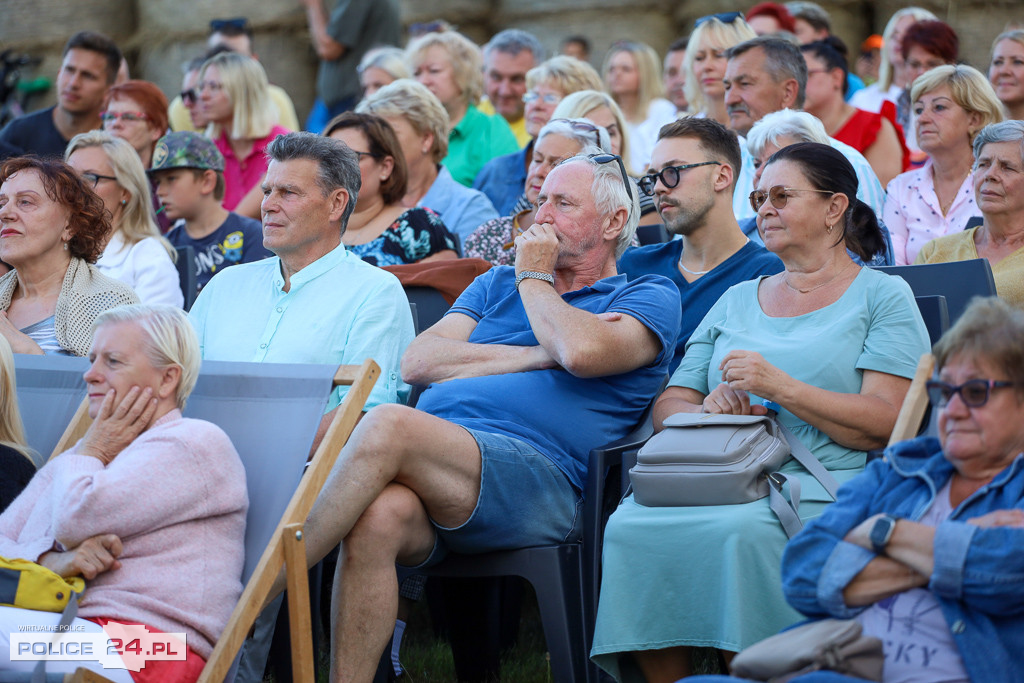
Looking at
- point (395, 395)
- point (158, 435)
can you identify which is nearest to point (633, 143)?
point (395, 395)

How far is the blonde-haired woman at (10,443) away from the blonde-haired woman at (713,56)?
13.6 feet

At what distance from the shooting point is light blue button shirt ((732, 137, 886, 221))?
17.2 ft

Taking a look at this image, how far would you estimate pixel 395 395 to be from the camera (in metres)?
4.08

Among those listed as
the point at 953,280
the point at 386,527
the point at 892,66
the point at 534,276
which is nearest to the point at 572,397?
the point at 534,276

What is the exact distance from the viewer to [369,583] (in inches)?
129

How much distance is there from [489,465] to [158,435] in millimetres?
933

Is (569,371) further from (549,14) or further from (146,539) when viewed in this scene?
(549,14)

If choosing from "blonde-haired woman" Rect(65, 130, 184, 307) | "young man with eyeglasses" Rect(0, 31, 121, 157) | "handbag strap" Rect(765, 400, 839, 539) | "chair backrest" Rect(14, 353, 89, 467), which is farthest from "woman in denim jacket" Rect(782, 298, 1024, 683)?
"young man with eyeglasses" Rect(0, 31, 121, 157)

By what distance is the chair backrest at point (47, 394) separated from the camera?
12.4 ft

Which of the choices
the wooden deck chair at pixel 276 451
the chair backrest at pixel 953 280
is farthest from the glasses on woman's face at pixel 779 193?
the wooden deck chair at pixel 276 451

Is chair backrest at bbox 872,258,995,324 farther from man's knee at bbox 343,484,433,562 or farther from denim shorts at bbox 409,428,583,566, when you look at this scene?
man's knee at bbox 343,484,433,562

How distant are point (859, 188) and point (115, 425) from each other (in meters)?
3.22

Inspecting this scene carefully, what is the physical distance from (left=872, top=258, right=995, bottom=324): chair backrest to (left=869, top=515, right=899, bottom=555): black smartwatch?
5.03ft

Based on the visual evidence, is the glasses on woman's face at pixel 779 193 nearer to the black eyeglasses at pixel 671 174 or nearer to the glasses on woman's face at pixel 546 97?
the black eyeglasses at pixel 671 174
